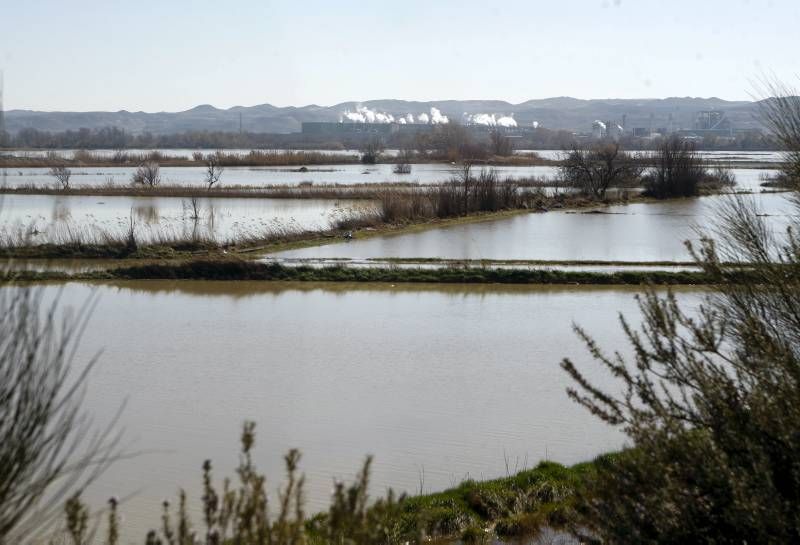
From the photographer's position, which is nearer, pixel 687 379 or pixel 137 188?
pixel 687 379

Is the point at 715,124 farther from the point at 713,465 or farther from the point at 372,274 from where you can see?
the point at 713,465

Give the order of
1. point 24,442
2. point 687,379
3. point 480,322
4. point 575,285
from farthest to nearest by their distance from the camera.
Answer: point 575,285 < point 480,322 < point 687,379 < point 24,442

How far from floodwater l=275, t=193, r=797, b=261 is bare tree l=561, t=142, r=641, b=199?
9.39m

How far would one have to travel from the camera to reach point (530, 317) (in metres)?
15.0

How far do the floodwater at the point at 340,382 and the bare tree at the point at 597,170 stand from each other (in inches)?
1039

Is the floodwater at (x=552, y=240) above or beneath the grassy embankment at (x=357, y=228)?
beneath

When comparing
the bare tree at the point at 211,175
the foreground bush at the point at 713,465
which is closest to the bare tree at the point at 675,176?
the bare tree at the point at 211,175

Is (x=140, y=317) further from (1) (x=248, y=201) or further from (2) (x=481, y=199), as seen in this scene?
(1) (x=248, y=201)

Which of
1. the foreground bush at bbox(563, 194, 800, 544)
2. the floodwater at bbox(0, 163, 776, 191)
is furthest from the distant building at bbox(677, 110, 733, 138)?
the foreground bush at bbox(563, 194, 800, 544)

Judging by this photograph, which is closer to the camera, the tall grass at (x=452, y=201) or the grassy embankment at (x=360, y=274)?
the grassy embankment at (x=360, y=274)

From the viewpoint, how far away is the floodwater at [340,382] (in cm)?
799

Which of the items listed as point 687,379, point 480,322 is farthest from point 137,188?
point 687,379

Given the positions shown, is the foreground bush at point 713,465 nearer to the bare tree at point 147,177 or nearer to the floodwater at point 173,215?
the floodwater at point 173,215

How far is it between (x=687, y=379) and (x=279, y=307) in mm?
11719
